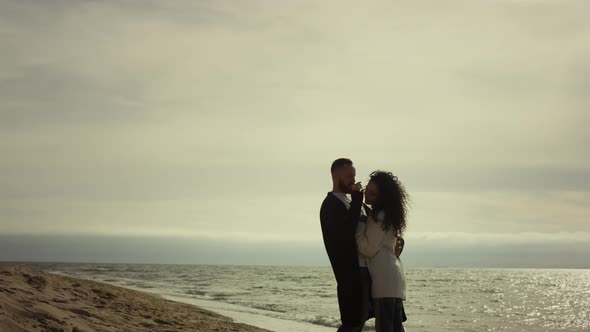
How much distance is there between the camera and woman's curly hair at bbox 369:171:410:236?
5.65m

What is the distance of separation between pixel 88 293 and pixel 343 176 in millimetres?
7223

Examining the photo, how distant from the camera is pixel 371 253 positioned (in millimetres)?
5684

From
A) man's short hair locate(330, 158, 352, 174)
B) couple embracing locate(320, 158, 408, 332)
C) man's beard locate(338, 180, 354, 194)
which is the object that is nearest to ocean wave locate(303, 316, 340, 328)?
couple embracing locate(320, 158, 408, 332)

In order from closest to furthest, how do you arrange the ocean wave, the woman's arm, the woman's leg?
1. the woman's leg
2. the woman's arm
3. the ocean wave

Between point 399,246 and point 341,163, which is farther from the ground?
point 341,163

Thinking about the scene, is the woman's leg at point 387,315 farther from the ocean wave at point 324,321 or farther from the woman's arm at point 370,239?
the ocean wave at point 324,321

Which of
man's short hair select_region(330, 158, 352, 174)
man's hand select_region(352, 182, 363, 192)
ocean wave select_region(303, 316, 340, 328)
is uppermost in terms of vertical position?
man's short hair select_region(330, 158, 352, 174)

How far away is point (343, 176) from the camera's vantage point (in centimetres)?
592

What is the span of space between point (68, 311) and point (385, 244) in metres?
5.07

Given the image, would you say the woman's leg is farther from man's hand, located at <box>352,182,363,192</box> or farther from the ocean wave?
the ocean wave

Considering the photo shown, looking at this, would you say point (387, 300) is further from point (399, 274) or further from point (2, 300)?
point (2, 300)

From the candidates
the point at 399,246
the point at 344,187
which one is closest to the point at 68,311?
the point at 344,187

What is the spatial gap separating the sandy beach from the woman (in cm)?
392

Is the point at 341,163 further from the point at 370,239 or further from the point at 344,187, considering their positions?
the point at 370,239
